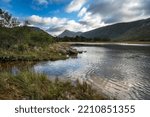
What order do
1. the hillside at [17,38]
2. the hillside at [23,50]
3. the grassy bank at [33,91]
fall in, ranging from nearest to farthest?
the grassy bank at [33,91] → the hillside at [23,50] → the hillside at [17,38]

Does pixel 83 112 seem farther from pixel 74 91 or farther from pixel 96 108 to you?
pixel 74 91

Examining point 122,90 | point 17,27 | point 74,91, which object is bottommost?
point 122,90

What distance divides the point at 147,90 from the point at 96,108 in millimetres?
9144

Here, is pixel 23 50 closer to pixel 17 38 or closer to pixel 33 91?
pixel 17 38

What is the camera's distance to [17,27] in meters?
69.2

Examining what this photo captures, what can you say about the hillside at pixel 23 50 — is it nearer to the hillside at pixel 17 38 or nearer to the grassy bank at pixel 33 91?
the hillside at pixel 17 38

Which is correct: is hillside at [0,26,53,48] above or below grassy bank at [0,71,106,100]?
above

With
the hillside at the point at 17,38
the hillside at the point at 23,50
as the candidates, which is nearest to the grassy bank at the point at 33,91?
the hillside at the point at 23,50

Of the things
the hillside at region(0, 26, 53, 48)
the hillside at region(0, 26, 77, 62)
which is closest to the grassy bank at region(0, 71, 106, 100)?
the hillside at region(0, 26, 77, 62)

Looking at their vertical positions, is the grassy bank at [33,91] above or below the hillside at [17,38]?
below

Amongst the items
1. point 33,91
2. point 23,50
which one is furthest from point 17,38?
point 33,91

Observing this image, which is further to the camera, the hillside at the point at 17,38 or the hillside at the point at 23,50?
the hillside at the point at 17,38

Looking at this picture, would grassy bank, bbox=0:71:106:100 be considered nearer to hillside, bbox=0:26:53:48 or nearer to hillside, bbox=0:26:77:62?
hillside, bbox=0:26:77:62

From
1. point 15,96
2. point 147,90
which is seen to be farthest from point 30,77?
point 147,90
